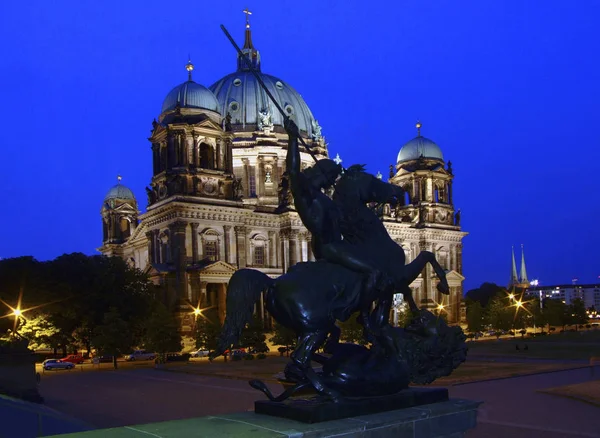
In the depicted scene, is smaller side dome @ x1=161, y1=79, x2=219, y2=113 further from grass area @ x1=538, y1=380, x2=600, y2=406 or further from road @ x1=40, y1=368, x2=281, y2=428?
grass area @ x1=538, y1=380, x2=600, y2=406

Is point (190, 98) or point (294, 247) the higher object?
point (190, 98)

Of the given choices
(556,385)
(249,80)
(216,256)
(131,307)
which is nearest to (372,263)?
(556,385)

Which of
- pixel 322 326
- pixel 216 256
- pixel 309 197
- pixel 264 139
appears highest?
pixel 264 139

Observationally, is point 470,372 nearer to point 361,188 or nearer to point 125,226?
point 361,188

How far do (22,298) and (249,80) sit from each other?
54338mm

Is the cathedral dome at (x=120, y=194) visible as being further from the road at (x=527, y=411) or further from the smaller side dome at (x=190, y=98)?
the road at (x=527, y=411)

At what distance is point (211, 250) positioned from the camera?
73812 millimetres

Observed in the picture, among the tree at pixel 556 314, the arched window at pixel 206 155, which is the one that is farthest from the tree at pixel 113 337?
the tree at pixel 556 314

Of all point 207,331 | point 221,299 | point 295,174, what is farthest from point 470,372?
point 221,299

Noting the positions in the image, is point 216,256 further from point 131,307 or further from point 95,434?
point 95,434

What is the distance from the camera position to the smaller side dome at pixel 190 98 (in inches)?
2948

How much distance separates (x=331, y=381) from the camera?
8.98 m

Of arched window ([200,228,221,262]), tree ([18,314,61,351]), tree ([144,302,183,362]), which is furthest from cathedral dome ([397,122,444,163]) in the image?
tree ([18,314,61,351])

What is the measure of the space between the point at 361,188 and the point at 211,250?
6437 cm
